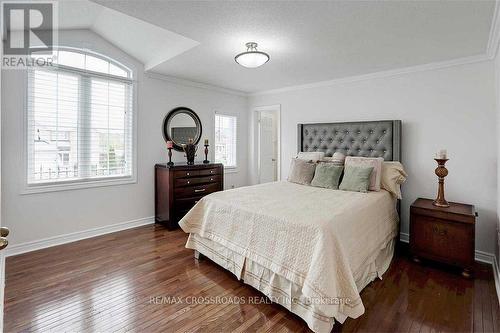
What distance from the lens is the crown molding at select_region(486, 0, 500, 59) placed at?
2062 millimetres

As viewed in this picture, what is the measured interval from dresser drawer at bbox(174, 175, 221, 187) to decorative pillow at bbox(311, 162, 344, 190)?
1660 millimetres

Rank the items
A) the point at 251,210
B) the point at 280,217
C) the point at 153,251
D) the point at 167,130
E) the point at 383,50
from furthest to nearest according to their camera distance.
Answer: the point at 167,130
the point at 153,251
the point at 383,50
the point at 251,210
the point at 280,217

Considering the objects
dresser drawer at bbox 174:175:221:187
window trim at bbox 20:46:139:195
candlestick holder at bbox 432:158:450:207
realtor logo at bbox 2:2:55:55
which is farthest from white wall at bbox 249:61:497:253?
realtor logo at bbox 2:2:55:55

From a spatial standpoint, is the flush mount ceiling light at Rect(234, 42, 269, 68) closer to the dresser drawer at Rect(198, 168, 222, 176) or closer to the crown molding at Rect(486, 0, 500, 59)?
the crown molding at Rect(486, 0, 500, 59)

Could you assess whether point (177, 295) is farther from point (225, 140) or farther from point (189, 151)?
point (225, 140)

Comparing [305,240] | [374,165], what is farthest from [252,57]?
[374,165]

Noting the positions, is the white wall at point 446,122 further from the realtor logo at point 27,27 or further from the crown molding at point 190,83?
the realtor logo at point 27,27

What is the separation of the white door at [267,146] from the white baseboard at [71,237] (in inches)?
95.1

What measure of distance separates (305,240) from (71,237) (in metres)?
3.03

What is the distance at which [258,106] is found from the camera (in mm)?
5223

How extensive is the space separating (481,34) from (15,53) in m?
4.81

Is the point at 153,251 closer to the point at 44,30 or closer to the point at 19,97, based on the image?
the point at 19,97

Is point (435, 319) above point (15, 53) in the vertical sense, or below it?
below

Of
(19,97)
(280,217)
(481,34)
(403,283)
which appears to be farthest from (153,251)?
(481,34)
